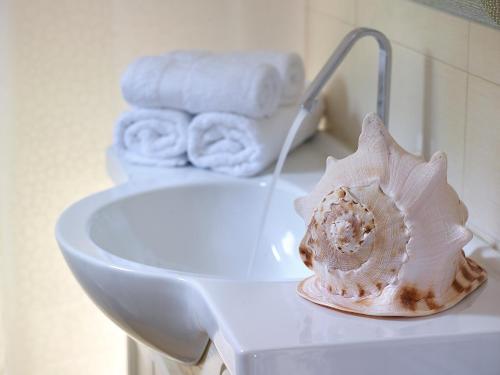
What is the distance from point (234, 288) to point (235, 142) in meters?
0.54

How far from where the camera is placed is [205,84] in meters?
1.56

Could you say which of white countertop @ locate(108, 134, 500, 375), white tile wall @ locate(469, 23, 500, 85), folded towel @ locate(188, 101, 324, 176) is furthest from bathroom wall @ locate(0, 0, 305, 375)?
white countertop @ locate(108, 134, 500, 375)

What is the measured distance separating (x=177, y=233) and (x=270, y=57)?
361mm

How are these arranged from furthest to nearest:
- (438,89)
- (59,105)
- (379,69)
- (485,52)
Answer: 1. (59,105)
2. (379,69)
3. (438,89)
4. (485,52)

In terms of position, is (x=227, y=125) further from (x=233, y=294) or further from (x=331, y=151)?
(x=233, y=294)

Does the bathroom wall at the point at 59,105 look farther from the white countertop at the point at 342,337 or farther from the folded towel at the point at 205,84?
the white countertop at the point at 342,337

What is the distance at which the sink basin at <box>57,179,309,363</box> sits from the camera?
1227 millimetres

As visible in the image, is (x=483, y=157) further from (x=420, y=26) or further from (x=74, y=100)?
(x=74, y=100)

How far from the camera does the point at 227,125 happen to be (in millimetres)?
1563

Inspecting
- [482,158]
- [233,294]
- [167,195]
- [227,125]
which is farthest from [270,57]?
[233,294]

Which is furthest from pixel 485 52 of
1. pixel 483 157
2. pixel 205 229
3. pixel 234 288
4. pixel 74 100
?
pixel 74 100

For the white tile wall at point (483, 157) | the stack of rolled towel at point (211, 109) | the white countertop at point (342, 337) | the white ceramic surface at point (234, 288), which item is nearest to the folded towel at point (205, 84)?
the stack of rolled towel at point (211, 109)

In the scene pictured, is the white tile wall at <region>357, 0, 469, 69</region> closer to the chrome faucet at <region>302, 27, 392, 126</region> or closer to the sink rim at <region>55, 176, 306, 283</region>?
the chrome faucet at <region>302, 27, 392, 126</region>

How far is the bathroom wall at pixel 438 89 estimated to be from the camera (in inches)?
46.8
